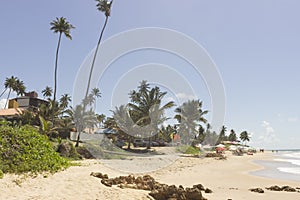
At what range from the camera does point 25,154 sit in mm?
10695

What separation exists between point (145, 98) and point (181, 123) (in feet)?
43.9

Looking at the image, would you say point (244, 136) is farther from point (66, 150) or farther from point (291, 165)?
point (66, 150)

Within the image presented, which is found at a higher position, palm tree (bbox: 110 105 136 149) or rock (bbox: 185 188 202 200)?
palm tree (bbox: 110 105 136 149)

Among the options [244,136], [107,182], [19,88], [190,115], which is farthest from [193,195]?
[244,136]

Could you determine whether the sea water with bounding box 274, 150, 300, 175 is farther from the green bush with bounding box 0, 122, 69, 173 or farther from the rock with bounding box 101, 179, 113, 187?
the green bush with bounding box 0, 122, 69, 173

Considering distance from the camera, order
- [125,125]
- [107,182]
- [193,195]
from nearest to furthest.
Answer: [193,195] < [107,182] < [125,125]

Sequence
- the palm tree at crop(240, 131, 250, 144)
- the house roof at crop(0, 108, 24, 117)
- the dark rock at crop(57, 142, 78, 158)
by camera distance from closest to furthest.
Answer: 1. the dark rock at crop(57, 142, 78, 158)
2. the house roof at crop(0, 108, 24, 117)
3. the palm tree at crop(240, 131, 250, 144)

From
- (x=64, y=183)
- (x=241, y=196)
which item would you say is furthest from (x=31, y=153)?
(x=241, y=196)

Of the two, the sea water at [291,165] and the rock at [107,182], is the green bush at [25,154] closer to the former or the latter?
the rock at [107,182]

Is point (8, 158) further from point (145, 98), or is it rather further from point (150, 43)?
point (145, 98)

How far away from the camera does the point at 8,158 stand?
1001 centimetres

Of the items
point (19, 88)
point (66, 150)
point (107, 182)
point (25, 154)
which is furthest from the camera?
point (19, 88)

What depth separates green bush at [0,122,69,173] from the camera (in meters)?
9.93

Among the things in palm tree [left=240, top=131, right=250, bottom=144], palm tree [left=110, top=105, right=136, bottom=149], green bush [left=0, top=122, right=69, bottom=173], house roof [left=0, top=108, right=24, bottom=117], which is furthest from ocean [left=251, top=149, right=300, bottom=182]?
palm tree [left=240, top=131, right=250, bottom=144]
